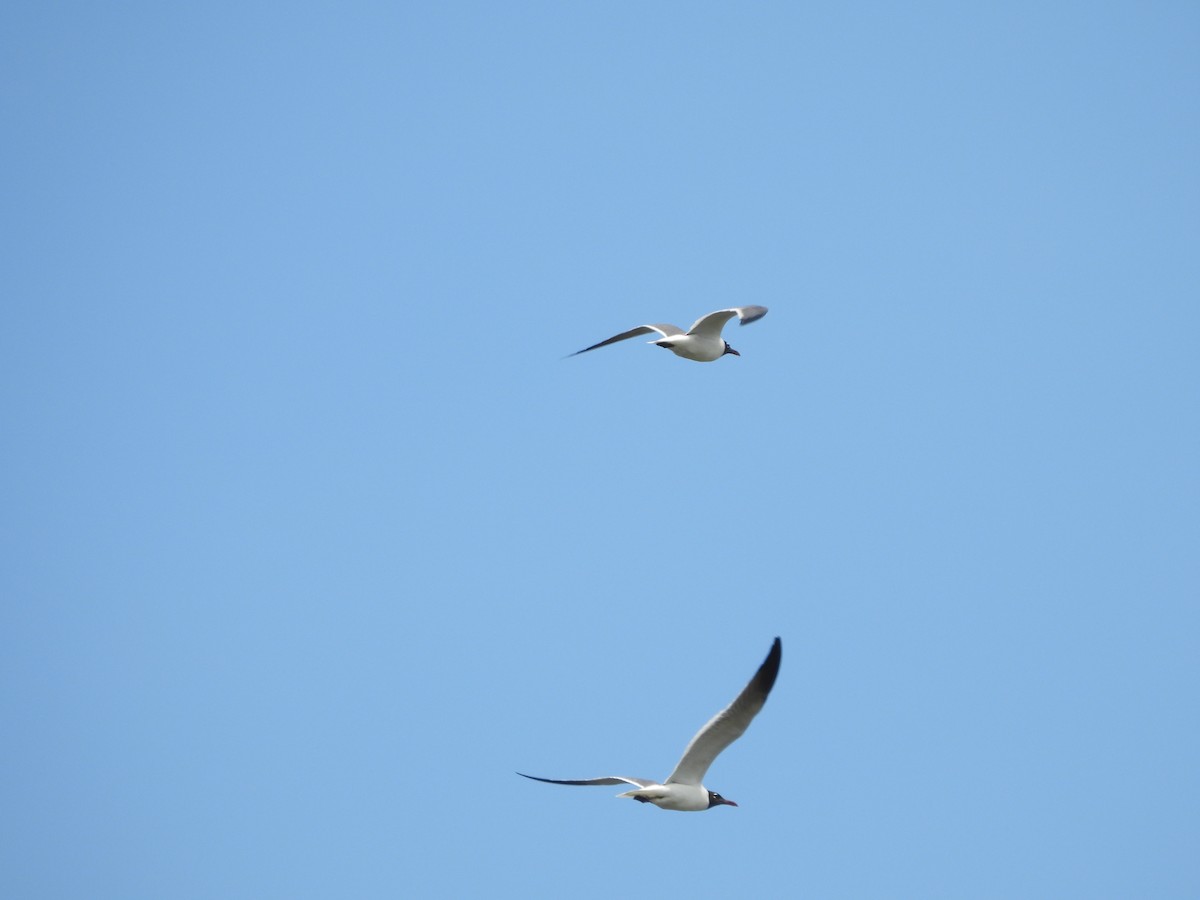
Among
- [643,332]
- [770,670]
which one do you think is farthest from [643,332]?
[770,670]

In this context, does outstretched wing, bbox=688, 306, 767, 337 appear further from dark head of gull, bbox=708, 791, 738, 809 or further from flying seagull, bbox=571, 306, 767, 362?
dark head of gull, bbox=708, 791, 738, 809

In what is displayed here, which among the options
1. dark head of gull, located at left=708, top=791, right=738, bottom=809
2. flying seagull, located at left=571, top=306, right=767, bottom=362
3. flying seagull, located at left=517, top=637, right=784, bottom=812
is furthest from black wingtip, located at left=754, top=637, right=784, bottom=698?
flying seagull, located at left=571, top=306, right=767, bottom=362

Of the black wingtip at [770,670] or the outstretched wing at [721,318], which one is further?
the outstretched wing at [721,318]

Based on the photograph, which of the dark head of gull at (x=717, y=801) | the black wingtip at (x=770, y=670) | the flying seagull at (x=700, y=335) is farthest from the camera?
the flying seagull at (x=700, y=335)

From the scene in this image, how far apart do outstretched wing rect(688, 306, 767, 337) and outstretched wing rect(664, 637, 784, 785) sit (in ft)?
13.8

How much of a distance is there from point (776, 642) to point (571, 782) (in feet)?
7.01

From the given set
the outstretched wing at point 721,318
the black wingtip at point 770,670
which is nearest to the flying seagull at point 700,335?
the outstretched wing at point 721,318

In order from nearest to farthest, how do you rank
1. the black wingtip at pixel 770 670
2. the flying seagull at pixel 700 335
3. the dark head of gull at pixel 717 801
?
1. the black wingtip at pixel 770 670
2. the dark head of gull at pixel 717 801
3. the flying seagull at pixel 700 335

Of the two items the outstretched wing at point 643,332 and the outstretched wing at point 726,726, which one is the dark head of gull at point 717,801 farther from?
the outstretched wing at point 643,332

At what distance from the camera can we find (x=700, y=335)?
15055 mm

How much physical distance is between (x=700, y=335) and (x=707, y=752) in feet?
16.1

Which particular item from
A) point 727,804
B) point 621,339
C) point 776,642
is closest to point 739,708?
point 776,642

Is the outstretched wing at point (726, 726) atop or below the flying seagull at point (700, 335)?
below

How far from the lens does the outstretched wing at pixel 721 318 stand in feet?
47.1
